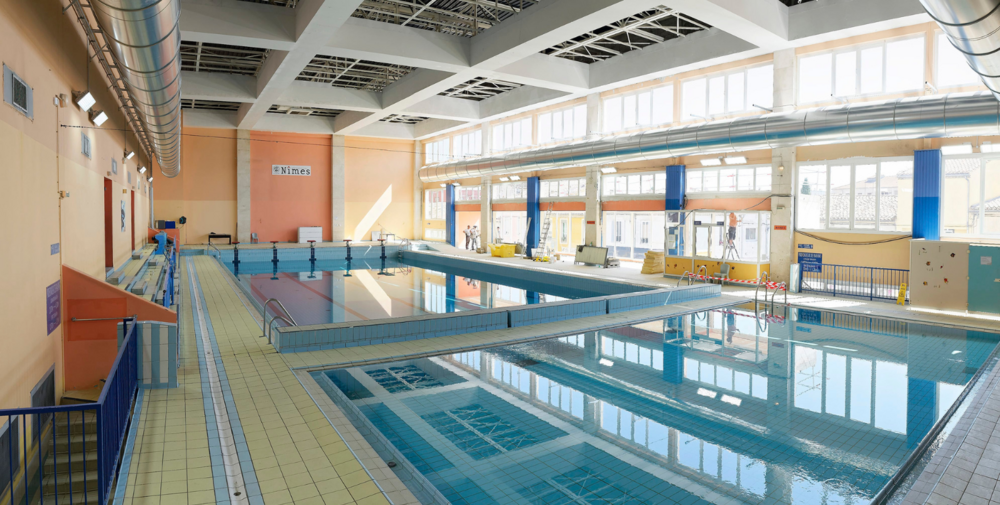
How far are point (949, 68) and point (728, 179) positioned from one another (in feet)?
14.9

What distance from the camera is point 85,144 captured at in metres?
7.03

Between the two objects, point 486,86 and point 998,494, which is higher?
point 486,86

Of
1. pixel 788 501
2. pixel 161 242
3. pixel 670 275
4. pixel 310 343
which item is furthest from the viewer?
pixel 161 242

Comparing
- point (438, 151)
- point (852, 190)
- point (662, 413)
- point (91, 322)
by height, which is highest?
point (438, 151)

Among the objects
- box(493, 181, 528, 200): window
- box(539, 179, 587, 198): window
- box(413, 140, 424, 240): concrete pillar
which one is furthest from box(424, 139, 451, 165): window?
box(539, 179, 587, 198): window

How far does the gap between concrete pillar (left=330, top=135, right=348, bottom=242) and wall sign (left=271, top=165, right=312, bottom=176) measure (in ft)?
3.40

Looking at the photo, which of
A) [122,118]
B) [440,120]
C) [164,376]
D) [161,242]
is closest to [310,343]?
[164,376]

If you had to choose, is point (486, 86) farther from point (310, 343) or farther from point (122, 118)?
point (310, 343)

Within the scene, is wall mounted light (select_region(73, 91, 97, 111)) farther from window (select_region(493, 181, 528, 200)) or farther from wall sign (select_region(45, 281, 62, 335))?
window (select_region(493, 181, 528, 200))

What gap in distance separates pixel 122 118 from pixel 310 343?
28.1ft

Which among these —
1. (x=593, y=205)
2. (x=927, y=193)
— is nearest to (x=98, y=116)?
(x=593, y=205)

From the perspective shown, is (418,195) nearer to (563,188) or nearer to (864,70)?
(563,188)

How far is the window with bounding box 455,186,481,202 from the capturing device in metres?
23.2

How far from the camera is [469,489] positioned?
141 inches
